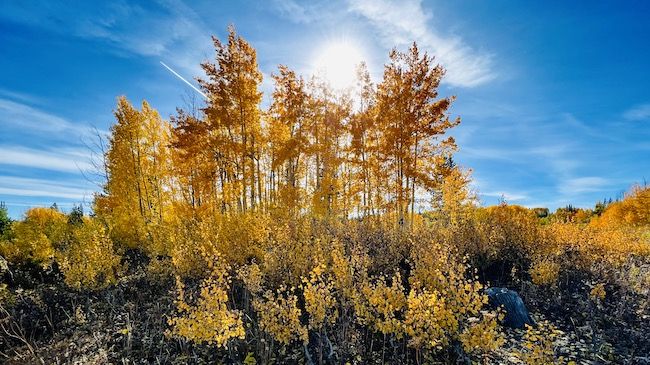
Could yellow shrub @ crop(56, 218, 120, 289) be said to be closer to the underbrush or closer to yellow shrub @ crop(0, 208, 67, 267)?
the underbrush

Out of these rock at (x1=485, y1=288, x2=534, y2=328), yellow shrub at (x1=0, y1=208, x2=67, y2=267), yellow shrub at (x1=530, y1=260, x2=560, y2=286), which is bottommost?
rock at (x1=485, y1=288, x2=534, y2=328)

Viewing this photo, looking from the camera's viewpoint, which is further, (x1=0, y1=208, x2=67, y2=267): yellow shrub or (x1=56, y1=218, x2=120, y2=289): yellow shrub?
(x1=0, y1=208, x2=67, y2=267): yellow shrub

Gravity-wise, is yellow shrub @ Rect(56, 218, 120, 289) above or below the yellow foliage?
above

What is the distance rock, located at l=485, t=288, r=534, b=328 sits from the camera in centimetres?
623

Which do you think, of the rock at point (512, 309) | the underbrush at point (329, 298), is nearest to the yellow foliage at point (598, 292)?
the underbrush at point (329, 298)

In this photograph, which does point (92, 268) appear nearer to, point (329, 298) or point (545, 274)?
point (329, 298)

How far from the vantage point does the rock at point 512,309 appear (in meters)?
6.23

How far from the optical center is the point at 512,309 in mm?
6312

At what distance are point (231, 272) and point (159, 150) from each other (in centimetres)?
1339

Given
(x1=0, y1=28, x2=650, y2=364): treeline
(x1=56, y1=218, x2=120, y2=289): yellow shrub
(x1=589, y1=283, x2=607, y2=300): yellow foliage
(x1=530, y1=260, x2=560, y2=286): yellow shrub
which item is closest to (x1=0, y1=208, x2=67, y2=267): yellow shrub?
(x1=0, y1=28, x2=650, y2=364): treeline

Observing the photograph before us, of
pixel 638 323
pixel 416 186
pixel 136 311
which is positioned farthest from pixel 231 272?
pixel 416 186

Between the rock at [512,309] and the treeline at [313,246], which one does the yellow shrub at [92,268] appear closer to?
the treeline at [313,246]

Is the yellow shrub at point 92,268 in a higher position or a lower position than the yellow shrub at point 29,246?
lower

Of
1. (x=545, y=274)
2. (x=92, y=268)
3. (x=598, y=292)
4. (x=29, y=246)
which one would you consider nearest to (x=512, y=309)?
(x=545, y=274)
